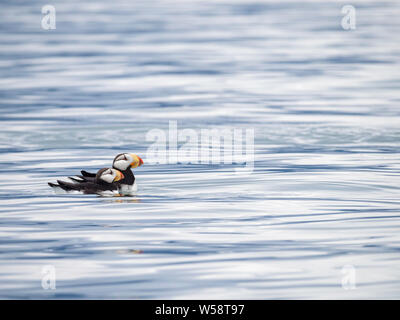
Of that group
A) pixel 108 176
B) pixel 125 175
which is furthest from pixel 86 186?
pixel 125 175

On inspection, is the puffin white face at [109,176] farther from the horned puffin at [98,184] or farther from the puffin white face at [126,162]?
the puffin white face at [126,162]

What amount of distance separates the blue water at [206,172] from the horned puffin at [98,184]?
0.11 meters

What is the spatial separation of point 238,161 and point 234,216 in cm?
325

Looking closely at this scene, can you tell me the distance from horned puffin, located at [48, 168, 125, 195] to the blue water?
0.11 m

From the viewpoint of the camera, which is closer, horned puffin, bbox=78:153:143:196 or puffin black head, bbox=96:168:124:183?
puffin black head, bbox=96:168:124:183

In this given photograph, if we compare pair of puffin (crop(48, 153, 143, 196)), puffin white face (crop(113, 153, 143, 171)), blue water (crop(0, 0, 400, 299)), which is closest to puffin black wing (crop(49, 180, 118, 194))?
pair of puffin (crop(48, 153, 143, 196))

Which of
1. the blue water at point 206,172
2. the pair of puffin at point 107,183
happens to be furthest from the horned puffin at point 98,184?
the blue water at point 206,172

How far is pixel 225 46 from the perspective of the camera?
28172 millimetres

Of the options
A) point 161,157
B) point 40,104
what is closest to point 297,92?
point 40,104

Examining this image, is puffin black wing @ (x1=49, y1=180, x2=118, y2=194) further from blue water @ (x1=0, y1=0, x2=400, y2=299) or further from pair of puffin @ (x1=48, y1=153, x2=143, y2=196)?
blue water @ (x1=0, y1=0, x2=400, y2=299)

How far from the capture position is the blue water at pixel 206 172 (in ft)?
22.7

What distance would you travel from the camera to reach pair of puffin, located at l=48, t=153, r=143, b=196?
31.5 ft
